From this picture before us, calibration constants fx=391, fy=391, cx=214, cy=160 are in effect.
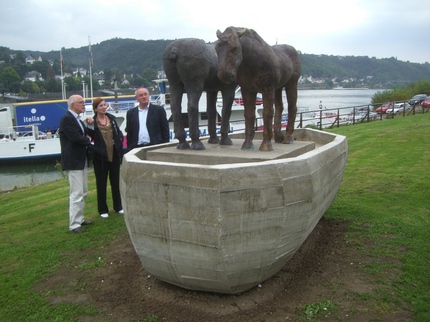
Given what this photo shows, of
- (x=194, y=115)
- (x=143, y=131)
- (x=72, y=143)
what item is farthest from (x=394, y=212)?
(x=72, y=143)

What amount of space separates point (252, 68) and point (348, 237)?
2.54 metres

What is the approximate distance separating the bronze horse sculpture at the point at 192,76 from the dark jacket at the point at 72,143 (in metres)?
1.64

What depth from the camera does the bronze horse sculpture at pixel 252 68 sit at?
11.9ft

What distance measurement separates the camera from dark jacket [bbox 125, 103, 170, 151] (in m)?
5.88

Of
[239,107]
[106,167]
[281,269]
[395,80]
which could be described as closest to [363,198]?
[281,269]

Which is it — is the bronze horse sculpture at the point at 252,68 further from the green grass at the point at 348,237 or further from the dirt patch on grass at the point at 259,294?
the green grass at the point at 348,237

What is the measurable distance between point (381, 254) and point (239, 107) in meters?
18.8

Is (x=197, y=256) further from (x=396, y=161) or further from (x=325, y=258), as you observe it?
(x=396, y=161)

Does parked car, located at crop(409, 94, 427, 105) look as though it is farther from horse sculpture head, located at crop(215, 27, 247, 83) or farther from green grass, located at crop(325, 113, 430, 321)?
horse sculpture head, located at crop(215, 27, 247, 83)

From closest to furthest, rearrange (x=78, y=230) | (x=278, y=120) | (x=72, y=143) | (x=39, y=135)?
1. (x=278, y=120)
2. (x=72, y=143)
3. (x=78, y=230)
4. (x=39, y=135)

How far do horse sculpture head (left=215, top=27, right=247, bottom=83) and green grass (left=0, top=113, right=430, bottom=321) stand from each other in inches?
86.7

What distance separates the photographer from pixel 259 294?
3.69 m

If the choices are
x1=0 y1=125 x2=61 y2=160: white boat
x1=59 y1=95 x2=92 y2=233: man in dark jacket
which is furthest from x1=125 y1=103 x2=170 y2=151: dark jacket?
x1=0 y1=125 x2=61 y2=160: white boat

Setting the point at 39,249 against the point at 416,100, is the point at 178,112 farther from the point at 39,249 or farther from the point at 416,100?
the point at 416,100
